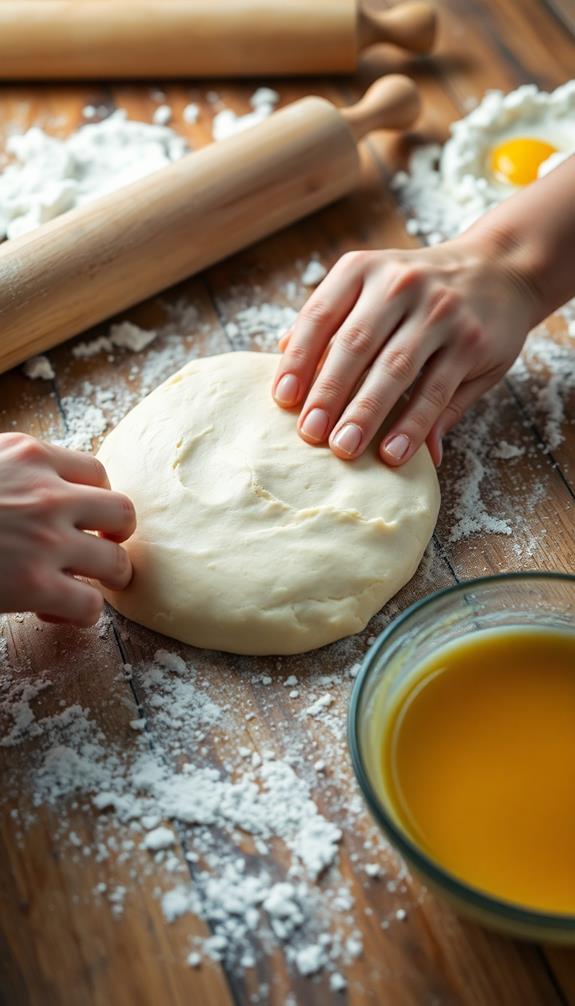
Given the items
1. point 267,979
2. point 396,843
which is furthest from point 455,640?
point 267,979

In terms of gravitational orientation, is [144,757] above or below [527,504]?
below

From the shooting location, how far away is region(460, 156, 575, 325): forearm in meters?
1.60

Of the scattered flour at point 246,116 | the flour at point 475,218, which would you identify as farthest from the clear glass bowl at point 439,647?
the scattered flour at point 246,116

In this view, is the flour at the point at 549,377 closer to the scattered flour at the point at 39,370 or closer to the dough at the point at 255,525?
the dough at the point at 255,525

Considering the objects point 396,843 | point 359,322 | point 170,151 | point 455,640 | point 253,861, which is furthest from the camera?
point 170,151

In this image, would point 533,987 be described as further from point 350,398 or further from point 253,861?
point 350,398

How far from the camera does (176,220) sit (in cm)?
174

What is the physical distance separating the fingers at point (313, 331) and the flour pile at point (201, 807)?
16.8 inches

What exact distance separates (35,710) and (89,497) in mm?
282

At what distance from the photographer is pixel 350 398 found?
1478mm

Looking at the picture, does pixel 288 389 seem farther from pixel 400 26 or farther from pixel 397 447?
pixel 400 26

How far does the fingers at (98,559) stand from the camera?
1.26m

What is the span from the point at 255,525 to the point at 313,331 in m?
0.32

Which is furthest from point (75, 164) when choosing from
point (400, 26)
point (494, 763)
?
point (494, 763)
